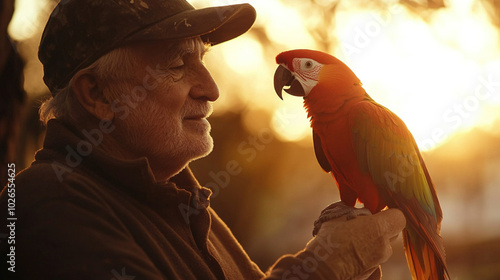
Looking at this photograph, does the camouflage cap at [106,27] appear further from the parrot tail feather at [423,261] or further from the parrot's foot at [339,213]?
A: the parrot tail feather at [423,261]

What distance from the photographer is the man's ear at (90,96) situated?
4.56ft

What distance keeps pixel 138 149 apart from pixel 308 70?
63cm

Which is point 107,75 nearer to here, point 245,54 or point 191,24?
point 191,24

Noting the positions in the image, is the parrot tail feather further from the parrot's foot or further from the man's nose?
the man's nose

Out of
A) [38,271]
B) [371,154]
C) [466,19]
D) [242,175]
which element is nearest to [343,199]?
[371,154]

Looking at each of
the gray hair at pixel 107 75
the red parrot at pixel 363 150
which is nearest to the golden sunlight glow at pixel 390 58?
the red parrot at pixel 363 150

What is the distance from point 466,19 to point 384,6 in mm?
570

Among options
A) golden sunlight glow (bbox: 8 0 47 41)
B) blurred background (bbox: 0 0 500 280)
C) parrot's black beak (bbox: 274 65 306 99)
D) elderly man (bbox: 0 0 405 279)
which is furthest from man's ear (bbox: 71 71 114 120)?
golden sunlight glow (bbox: 8 0 47 41)

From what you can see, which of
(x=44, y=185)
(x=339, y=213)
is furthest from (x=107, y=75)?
(x=339, y=213)

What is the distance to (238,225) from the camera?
15.5 feet

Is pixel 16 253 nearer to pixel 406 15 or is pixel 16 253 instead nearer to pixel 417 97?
pixel 417 97

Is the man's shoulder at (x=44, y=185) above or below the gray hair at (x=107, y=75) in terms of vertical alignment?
below

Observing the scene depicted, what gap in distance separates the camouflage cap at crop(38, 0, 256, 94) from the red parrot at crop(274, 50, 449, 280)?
380mm

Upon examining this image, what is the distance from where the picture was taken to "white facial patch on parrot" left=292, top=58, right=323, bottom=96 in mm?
1661
